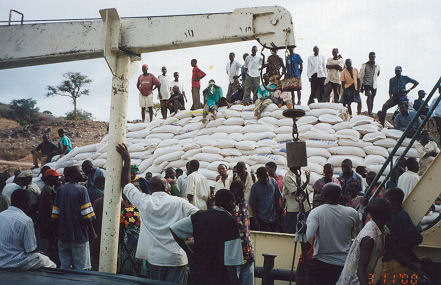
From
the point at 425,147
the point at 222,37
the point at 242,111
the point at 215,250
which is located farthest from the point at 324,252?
the point at 242,111

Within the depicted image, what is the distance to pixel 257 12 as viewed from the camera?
3.27 meters

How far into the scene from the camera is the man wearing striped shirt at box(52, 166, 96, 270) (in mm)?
4211

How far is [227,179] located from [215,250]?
3359 mm

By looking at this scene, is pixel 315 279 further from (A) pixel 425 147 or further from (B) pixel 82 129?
(B) pixel 82 129

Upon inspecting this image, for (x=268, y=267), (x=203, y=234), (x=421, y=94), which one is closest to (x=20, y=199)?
(x=203, y=234)

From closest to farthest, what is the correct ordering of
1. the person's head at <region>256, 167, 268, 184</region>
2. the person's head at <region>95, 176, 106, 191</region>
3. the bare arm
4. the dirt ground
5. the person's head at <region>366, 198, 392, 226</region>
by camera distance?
the bare arm → the person's head at <region>366, 198, 392, 226</region> → the person's head at <region>95, 176, 106, 191</region> → the person's head at <region>256, 167, 268, 184</region> → the dirt ground

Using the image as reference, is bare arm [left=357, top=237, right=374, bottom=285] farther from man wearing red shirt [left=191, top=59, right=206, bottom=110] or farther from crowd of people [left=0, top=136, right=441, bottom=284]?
man wearing red shirt [left=191, top=59, right=206, bottom=110]

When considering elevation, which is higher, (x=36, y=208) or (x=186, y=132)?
(x=186, y=132)

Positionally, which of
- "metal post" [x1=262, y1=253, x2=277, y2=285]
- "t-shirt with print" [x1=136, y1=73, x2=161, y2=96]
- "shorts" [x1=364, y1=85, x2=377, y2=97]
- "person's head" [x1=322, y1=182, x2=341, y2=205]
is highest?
"t-shirt with print" [x1=136, y1=73, x2=161, y2=96]

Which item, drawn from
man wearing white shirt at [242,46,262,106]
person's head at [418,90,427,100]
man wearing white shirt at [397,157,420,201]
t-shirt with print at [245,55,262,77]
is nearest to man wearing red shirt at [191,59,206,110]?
man wearing white shirt at [242,46,262,106]

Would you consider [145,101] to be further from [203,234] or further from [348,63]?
[203,234]

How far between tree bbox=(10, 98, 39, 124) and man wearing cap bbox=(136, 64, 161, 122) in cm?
1714

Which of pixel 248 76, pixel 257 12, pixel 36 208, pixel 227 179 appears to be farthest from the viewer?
pixel 248 76

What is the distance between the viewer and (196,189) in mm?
5797
